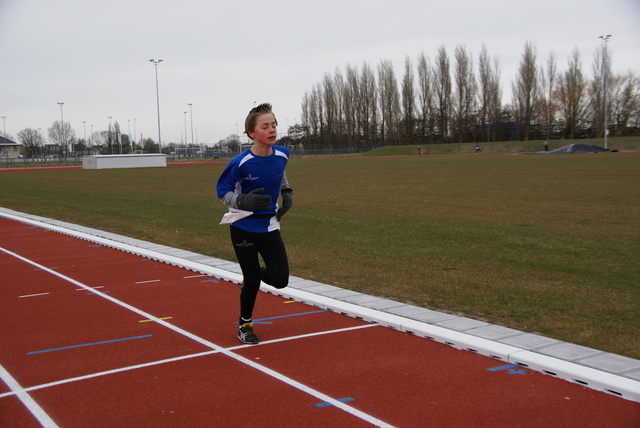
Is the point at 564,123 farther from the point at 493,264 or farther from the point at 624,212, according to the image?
the point at 493,264

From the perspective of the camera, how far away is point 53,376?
4.67 m

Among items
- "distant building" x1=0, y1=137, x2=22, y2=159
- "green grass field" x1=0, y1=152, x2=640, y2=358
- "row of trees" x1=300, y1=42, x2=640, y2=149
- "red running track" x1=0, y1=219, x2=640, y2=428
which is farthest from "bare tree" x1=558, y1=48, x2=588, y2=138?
"distant building" x1=0, y1=137, x2=22, y2=159

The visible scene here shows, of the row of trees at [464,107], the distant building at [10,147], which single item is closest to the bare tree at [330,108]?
the row of trees at [464,107]

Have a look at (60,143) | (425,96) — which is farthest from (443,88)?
(60,143)

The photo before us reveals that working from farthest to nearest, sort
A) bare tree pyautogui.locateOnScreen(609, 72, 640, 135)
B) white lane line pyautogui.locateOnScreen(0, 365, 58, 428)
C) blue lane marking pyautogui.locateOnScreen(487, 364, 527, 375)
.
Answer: bare tree pyautogui.locateOnScreen(609, 72, 640, 135)
blue lane marking pyautogui.locateOnScreen(487, 364, 527, 375)
white lane line pyautogui.locateOnScreen(0, 365, 58, 428)

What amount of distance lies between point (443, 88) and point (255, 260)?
317ft

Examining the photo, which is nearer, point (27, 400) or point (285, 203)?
point (27, 400)

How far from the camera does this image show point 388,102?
4168 inches

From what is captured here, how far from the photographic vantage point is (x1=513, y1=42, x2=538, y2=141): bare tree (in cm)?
8669

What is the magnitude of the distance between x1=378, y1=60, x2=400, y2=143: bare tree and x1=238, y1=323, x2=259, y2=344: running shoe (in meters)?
102

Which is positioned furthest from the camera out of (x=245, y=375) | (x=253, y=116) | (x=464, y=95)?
(x=464, y=95)

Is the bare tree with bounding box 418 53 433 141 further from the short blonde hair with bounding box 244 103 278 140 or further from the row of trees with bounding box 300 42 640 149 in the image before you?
the short blonde hair with bounding box 244 103 278 140

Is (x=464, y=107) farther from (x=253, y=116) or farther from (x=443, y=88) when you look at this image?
(x=253, y=116)

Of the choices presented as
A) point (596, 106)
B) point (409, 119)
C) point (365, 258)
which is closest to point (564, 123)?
point (596, 106)
